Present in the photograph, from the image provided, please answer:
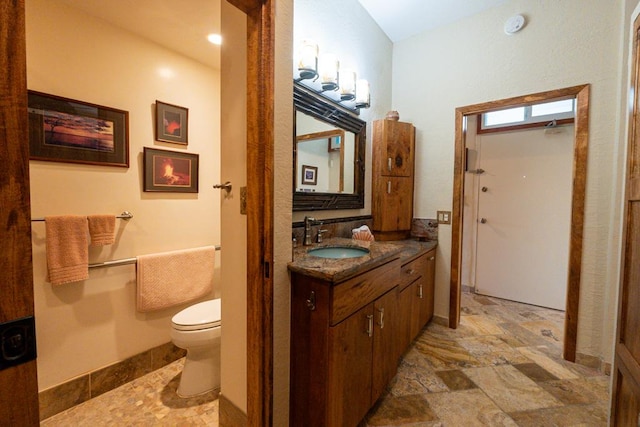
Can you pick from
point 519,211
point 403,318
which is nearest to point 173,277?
point 403,318

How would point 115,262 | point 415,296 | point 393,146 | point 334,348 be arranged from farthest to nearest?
1. point 393,146
2. point 415,296
3. point 115,262
4. point 334,348

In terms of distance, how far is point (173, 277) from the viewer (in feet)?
6.27

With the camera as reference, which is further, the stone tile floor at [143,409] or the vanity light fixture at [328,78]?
the vanity light fixture at [328,78]

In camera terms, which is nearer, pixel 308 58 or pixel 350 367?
pixel 350 367

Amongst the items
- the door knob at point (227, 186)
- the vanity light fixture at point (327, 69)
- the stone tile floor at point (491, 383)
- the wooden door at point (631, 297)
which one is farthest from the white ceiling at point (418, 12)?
the stone tile floor at point (491, 383)

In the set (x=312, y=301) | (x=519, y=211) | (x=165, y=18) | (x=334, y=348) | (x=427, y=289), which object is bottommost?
(x=427, y=289)

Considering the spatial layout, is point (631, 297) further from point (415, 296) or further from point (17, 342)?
point (17, 342)

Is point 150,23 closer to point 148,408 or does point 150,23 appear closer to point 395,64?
point 395,64

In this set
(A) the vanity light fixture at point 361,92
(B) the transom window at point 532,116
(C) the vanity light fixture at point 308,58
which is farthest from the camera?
(B) the transom window at point 532,116

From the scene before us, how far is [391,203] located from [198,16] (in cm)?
199

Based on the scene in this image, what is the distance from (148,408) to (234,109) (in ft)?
5.82

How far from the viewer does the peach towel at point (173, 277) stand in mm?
1773

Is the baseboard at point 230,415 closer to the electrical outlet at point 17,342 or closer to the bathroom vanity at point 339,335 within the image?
the bathroom vanity at point 339,335

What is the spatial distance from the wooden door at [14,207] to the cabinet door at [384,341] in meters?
1.20
